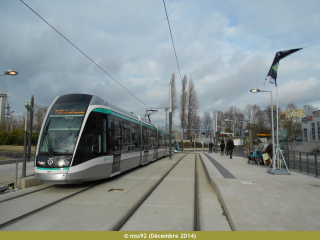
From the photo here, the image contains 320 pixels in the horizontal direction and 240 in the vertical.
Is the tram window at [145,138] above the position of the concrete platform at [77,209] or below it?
above

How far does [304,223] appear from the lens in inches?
173

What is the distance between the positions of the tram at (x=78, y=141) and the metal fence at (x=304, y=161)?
7709 millimetres

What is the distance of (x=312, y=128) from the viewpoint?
4316cm

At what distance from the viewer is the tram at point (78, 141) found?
7.70 metres

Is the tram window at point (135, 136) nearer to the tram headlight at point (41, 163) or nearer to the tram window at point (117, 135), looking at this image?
the tram window at point (117, 135)

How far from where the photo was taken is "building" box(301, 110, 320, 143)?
134 ft

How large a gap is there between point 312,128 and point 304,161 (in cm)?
3715

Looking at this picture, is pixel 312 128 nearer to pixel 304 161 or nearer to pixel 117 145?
pixel 304 161

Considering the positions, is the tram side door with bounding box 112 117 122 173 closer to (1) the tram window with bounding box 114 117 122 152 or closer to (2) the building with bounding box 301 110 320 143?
(1) the tram window with bounding box 114 117 122 152

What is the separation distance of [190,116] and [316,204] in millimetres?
54128

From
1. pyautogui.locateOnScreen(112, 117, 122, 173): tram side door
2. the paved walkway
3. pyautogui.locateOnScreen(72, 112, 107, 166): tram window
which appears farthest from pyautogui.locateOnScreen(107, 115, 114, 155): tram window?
the paved walkway

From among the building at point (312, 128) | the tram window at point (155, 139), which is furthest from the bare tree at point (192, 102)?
the tram window at point (155, 139)

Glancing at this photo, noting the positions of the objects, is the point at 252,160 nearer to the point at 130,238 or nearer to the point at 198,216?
the point at 198,216

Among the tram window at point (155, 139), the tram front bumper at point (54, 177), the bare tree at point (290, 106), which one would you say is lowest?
the tram front bumper at point (54, 177)
